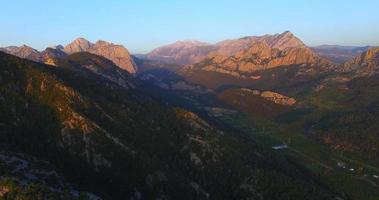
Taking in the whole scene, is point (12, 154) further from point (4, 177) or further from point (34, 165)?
point (4, 177)

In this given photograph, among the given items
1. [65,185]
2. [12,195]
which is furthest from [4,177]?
[65,185]

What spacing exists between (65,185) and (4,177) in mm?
27060

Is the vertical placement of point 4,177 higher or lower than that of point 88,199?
higher

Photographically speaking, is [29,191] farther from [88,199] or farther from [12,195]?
[88,199]

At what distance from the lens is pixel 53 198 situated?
538 ft

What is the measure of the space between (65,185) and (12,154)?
2839 cm

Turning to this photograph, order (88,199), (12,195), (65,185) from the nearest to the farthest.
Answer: (12,195) < (88,199) < (65,185)

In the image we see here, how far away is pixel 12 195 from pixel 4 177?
1181cm

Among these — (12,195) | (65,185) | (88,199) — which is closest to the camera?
(12,195)

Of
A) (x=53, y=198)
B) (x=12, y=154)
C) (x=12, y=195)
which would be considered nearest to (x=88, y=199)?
(x=53, y=198)

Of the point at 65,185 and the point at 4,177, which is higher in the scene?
the point at 4,177

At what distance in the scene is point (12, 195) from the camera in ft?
522

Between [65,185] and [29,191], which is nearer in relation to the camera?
[29,191]

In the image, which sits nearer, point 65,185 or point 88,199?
point 88,199
